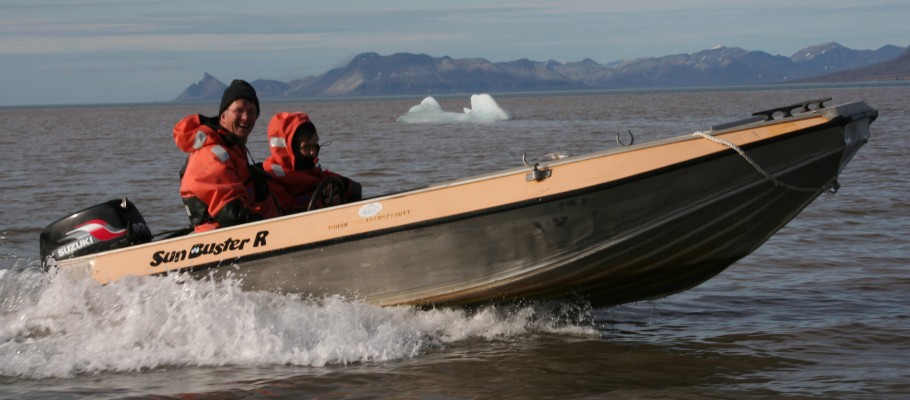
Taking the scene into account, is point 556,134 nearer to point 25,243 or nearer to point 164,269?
point 25,243

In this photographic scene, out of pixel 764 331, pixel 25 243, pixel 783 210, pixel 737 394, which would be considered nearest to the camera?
pixel 737 394

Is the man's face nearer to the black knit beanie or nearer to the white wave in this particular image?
the black knit beanie

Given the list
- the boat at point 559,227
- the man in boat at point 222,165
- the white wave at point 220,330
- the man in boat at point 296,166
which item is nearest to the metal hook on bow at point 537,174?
the boat at point 559,227

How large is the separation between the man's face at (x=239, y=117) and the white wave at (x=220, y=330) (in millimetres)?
910

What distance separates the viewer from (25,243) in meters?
11.2

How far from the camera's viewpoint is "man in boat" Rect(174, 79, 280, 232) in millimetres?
6785

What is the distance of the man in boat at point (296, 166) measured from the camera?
7.43 meters

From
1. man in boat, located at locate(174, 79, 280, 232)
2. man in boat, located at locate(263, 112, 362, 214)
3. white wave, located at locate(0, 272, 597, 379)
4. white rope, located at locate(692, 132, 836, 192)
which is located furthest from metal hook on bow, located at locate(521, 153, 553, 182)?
man in boat, located at locate(174, 79, 280, 232)

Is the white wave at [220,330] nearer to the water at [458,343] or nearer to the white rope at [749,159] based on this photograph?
the water at [458,343]

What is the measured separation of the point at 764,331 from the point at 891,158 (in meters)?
12.1

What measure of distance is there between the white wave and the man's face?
0.91m

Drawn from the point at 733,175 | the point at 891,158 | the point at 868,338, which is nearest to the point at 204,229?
the point at 733,175

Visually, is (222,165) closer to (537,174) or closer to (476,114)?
(537,174)

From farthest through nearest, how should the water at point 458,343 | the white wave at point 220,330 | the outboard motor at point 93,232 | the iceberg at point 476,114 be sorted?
the iceberg at point 476,114 → the outboard motor at point 93,232 → the white wave at point 220,330 → the water at point 458,343
